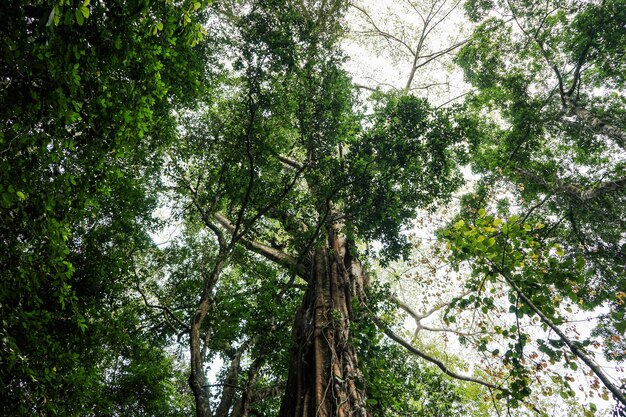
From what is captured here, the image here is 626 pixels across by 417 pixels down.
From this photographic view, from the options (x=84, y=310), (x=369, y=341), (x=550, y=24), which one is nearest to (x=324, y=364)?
(x=369, y=341)

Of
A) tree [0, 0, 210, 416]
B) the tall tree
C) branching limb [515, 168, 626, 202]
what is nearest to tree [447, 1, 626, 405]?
branching limb [515, 168, 626, 202]

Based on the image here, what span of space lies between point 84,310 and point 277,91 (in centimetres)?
523

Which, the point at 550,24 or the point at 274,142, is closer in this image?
the point at 274,142

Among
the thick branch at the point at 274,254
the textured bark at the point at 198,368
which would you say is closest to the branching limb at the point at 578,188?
the thick branch at the point at 274,254

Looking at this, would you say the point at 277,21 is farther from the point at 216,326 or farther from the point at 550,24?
the point at 550,24

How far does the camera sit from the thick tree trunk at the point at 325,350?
4605 millimetres

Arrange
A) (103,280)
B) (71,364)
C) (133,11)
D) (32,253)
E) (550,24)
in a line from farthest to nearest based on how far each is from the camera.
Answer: (550,24) < (103,280) < (71,364) < (32,253) < (133,11)

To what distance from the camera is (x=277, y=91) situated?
667 cm

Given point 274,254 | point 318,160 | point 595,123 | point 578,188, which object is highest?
point 595,123

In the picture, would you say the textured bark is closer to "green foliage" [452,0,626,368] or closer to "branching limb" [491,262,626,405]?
"branching limb" [491,262,626,405]

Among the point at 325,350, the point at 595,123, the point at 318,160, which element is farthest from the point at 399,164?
the point at 595,123

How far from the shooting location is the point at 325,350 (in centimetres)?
535

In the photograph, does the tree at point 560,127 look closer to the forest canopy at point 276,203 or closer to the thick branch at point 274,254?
the forest canopy at point 276,203

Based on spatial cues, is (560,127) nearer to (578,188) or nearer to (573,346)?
(578,188)
